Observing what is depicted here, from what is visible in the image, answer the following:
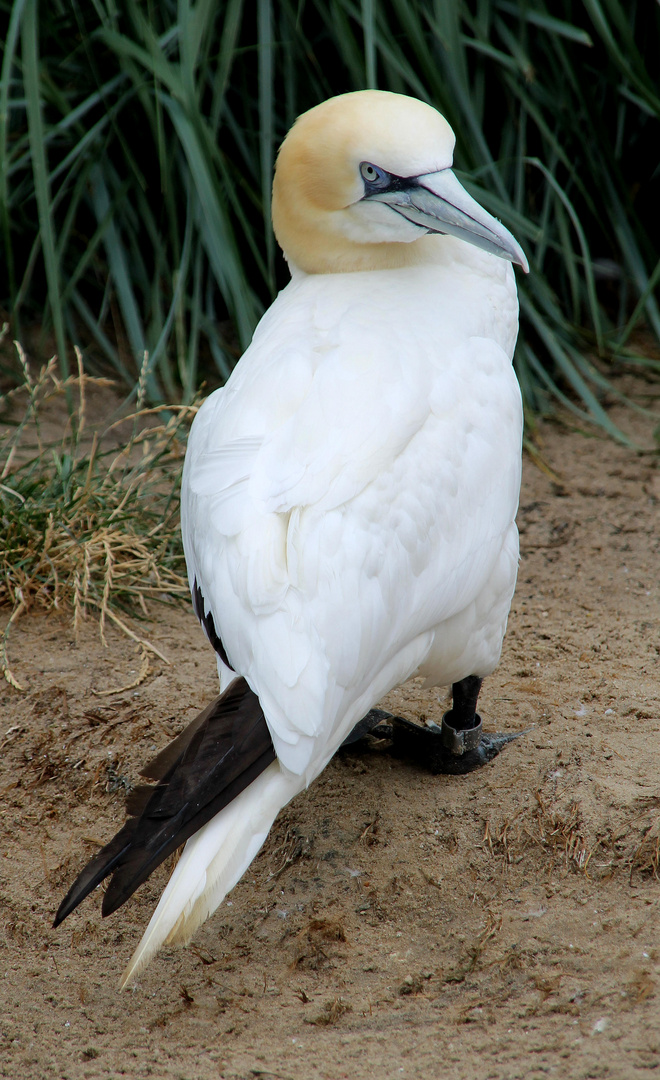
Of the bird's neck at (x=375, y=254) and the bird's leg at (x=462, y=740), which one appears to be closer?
the bird's neck at (x=375, y=254)

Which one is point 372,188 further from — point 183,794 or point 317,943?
point 317,943

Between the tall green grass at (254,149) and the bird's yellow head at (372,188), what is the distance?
1.38 meters

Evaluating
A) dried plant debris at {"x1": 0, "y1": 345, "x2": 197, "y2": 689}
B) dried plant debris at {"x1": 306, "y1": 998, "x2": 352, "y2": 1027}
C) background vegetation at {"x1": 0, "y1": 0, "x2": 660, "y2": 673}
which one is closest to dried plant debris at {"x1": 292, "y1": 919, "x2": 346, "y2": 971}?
dried plant debris at {"x1": 306, "y1": 998, "x2": 352, "y2": 1027}

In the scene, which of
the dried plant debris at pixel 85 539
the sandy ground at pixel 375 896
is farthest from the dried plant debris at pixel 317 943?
the dried plant debris at pixel 85 539

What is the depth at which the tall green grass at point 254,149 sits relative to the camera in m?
3.90

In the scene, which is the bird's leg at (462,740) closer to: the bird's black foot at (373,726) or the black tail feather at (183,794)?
the bird's black foot at (373,726)

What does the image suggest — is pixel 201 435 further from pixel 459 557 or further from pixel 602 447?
pixel 602 447

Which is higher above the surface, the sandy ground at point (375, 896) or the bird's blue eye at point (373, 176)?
the bird's blue eye at point (373, 176)

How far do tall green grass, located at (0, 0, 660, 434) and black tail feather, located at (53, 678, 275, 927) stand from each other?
2.22m

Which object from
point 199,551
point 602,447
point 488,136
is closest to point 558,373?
point 602,447

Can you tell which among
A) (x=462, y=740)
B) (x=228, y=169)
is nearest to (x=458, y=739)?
(x=462, y=740)

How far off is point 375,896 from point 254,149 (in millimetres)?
3163

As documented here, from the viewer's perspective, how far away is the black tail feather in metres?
1.90

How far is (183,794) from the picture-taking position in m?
1.94
